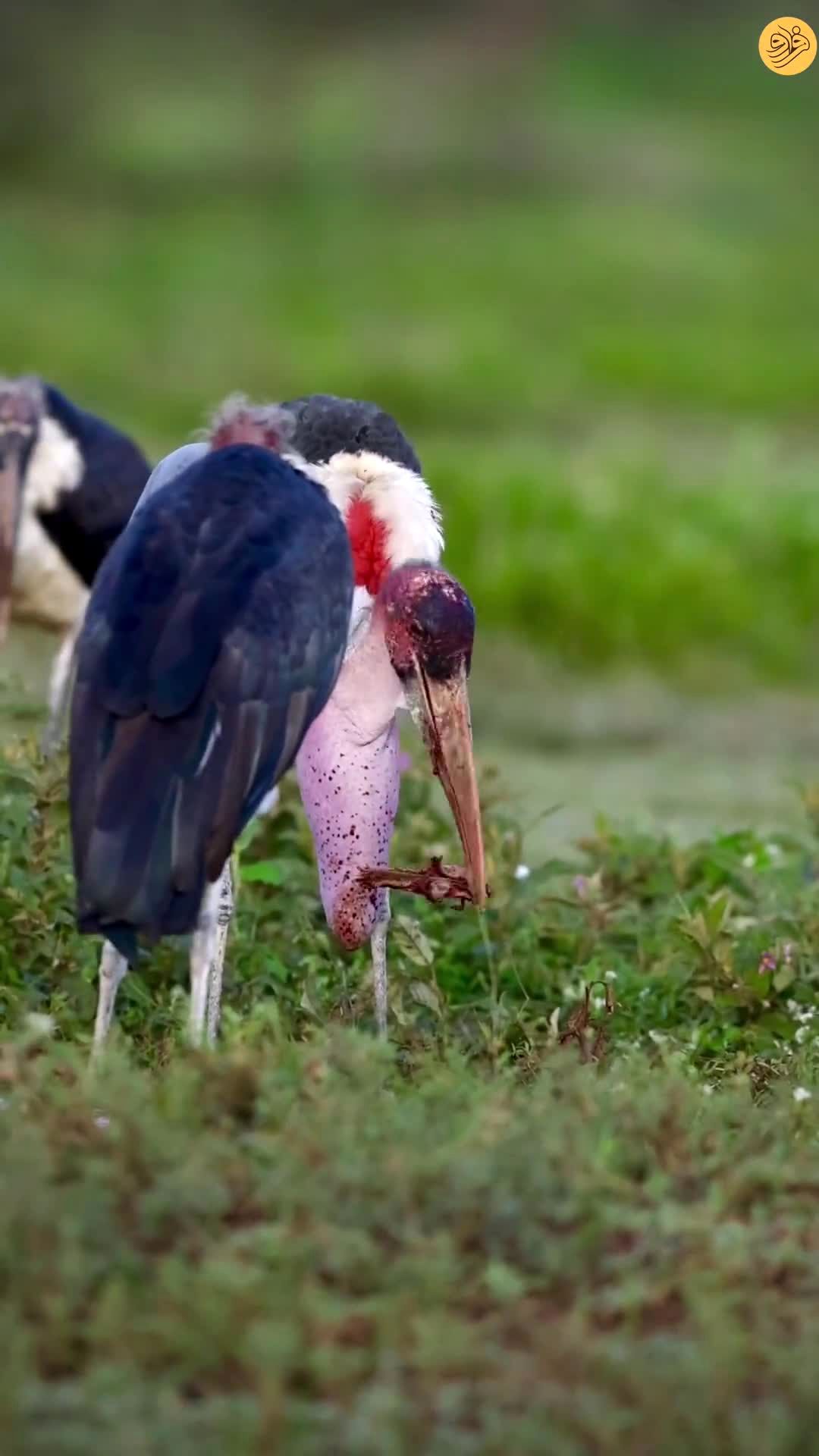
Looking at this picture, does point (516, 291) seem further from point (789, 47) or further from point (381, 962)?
point (381, 962)

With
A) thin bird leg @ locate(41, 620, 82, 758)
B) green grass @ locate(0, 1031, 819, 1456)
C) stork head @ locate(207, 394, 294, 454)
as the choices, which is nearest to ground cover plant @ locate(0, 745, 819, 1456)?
green grass @ locate(0, 1031, 819, 1456)

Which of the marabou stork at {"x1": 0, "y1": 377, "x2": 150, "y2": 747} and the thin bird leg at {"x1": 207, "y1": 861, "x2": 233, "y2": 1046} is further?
the marabou stork at {"x1": 0, "y1": 377, "x2": 150, "y2": 747}

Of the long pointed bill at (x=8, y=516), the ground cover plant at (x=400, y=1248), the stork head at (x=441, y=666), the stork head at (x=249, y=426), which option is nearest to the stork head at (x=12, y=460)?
the long pointed bill at (x=8, y=516)

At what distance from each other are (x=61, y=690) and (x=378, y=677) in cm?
303

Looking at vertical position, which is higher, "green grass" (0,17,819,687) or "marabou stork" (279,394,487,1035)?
"green grass" (0,17,819,687)

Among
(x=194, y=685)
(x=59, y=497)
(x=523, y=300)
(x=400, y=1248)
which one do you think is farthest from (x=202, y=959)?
(x=523, y=300)

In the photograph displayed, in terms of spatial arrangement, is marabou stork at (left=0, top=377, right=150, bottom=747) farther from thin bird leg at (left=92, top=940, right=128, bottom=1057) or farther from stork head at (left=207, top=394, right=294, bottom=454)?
thin bird leg at (left=92, top=940, right=128, bottom=1057)

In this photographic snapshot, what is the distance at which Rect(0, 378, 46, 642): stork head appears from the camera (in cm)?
736

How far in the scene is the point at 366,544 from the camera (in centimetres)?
464

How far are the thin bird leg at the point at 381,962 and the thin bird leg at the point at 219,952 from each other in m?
0.26

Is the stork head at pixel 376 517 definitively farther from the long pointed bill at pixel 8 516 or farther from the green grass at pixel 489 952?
the long pointed bill at pixel 8 516

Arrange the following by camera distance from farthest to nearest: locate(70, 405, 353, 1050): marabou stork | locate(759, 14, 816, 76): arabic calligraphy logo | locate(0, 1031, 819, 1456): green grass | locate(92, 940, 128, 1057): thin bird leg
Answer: locate(759, 14, 816, 76): arabic calligraphy logo < locate(92, 940, 128, 1057): thin bird leg < locate(70, 405, 353, 1050): marabou stork < locate(0, 1031, 819, 1456): green grass

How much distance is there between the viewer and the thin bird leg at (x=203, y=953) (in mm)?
4012

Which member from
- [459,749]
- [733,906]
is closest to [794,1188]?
[459,749]
